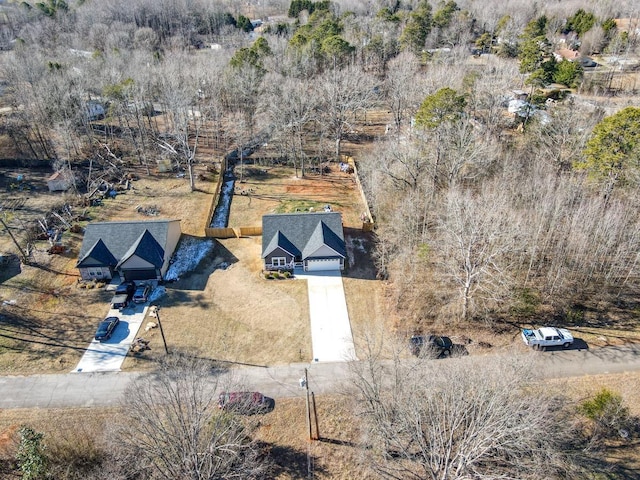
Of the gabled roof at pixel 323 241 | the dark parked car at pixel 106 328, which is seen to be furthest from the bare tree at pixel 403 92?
the dark parked car at pixel 106 328

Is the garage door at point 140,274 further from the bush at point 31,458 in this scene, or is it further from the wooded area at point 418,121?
the wooded area at point 418,121

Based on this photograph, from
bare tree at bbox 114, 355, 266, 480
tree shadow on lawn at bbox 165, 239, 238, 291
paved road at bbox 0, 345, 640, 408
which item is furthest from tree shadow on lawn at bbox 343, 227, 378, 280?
bare tree at bbox 114, 355, 266, 480

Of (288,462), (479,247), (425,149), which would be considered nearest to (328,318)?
(288,462)

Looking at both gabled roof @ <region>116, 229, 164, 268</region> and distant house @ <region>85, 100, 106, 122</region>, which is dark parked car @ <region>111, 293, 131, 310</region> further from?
distant house @ <region>85, 100, 106, 122</region>

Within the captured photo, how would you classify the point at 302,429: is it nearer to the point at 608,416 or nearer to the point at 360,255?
the point at 608,416

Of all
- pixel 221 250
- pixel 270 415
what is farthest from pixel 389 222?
pixel 270 415

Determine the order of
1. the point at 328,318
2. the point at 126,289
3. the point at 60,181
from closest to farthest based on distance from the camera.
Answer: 1. the point at 328,318
2. the point at 126,289
3. the point at 60,181
